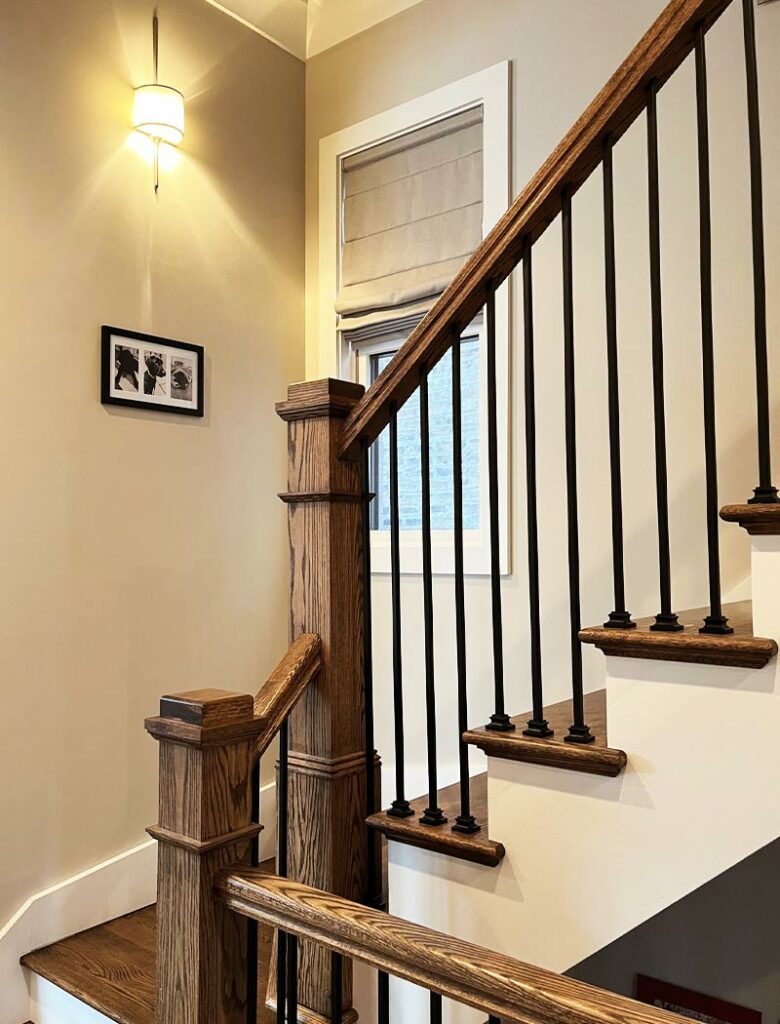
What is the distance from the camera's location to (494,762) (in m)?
1.42

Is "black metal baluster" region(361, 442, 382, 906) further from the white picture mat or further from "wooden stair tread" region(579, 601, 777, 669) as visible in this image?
the white picture mat

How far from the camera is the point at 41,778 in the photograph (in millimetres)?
2277

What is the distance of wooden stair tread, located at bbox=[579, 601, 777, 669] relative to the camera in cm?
115

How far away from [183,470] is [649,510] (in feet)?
4.83

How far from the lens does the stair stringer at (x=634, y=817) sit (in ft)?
3.83

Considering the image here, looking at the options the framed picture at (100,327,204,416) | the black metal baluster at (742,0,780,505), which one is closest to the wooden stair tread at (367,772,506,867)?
the black metal baluster at (742,0,780,505)

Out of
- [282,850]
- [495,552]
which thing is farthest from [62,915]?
[495,552]

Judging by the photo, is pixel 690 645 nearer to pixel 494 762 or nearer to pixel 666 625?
pixel 666 625

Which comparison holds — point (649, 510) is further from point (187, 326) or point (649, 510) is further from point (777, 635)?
point (187, 326)

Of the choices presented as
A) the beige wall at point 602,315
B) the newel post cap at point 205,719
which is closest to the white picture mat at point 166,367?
the beige wall at point 602,315

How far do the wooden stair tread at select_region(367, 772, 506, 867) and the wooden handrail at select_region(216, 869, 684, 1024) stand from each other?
1.25ft

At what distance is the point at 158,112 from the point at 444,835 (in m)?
2.29

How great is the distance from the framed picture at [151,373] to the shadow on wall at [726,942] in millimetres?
2061

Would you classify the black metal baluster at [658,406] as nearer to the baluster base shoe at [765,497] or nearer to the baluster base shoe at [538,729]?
the baluster base shoe at [765,497]
